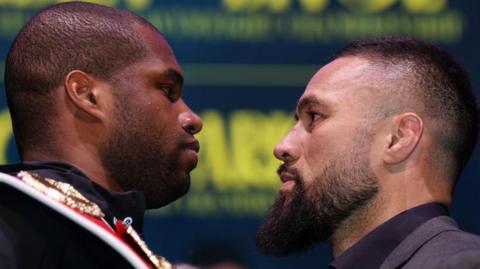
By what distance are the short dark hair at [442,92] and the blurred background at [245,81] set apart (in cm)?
126

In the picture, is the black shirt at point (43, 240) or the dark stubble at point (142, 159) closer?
the black shirt at point (43, 240)

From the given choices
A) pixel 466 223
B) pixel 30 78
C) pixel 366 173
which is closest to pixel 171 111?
pixel 30 78

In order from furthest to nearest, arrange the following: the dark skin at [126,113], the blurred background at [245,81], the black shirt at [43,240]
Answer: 1. the blurred background at [245,81]
2. the dark skin at [126,113]
3. the black shirt at [43,240]

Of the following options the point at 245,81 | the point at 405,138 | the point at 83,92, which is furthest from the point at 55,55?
the point at 245,81

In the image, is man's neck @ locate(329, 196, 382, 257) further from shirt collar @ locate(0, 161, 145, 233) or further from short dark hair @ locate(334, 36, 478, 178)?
shirt collar @ locate(0, 161, 145, 233)

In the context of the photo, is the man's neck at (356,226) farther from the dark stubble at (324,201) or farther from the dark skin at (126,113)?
the dark skin at (126,113)

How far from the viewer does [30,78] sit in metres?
1.65

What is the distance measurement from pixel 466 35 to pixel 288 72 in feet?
1.99

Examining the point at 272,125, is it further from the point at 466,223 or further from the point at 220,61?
the point at 466,223

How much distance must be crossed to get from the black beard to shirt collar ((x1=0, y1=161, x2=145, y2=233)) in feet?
1.33

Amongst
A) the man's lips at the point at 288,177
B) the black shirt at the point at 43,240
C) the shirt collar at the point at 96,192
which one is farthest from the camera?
the man's lips at the point at 288,177

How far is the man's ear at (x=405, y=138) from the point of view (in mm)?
1851

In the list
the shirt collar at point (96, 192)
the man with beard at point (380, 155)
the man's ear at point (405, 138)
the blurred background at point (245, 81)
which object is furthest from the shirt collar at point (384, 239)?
the blurred background at point (245, 81)

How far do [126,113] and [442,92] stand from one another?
24.0 inches
